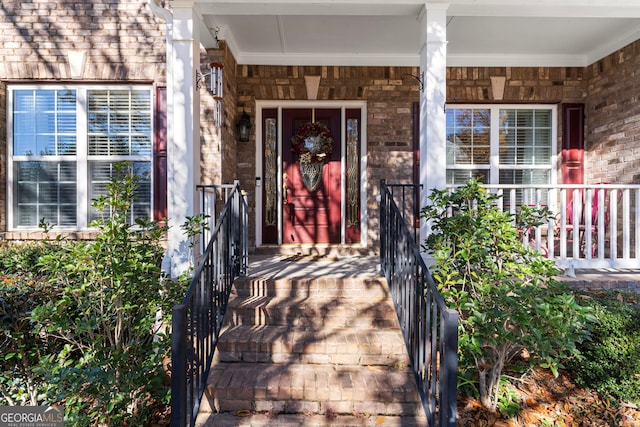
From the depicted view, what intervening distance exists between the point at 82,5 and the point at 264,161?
9.50 feet

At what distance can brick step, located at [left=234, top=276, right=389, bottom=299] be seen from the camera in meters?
3.50

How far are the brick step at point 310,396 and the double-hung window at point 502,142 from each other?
3.75 metres

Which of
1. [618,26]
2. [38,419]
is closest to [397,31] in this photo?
→ [618,26]

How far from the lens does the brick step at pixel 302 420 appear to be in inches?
95.6

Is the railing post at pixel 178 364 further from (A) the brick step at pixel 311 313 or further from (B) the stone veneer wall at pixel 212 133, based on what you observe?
(B) the stone veneer wall at pixel 212 133

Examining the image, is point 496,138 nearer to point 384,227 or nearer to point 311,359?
point 384,227

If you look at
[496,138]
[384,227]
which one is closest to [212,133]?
[384,227]

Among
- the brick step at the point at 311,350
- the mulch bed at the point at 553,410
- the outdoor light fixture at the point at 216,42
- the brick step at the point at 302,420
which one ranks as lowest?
the mulch bed at the point at 553,410

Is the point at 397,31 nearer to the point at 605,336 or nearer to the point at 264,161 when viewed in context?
the point at 264,161

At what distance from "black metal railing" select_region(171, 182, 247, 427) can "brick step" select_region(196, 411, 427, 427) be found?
171 millimetres

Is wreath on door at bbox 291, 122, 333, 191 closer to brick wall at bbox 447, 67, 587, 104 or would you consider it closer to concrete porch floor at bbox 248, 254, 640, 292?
concrete porch floor at bbox 248, 254, 640, 292

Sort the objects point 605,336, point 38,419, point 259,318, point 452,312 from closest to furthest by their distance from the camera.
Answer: point 452,312 < point 38,419 < point 605,336 < point 259,318

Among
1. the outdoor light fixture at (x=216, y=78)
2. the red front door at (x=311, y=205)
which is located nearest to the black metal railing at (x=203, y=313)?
the outdoor light fixture at (x=216, y=78)

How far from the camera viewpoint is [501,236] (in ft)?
8.77
